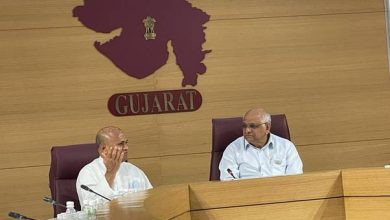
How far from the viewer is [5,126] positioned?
5.44m

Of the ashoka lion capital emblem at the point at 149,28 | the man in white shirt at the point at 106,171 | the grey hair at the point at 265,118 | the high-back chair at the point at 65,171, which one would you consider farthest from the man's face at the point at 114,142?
the ashoka lion capital emblem at the point at 149,28

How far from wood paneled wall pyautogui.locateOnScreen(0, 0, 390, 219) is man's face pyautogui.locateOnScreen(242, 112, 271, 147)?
884 millimetres

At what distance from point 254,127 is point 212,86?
971 millimetres

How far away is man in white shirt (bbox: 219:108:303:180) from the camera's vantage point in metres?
4.84

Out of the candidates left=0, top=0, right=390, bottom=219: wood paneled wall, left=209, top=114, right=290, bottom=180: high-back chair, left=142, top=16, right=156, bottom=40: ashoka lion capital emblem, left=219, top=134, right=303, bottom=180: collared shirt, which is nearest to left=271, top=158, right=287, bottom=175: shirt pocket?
left=219, top=134, right=303, bottom=180: collared shirt

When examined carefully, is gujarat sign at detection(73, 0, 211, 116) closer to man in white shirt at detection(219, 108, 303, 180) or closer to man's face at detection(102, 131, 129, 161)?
man in white shirt at detection(219, 108, 303, 180)

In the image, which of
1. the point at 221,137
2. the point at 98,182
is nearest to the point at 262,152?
the point at 221,137

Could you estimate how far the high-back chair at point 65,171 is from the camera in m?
4.27

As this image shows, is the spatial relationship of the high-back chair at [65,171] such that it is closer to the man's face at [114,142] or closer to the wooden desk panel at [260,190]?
the man's face at [114,142]

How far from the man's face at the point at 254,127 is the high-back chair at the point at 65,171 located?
3.41ft

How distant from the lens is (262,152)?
197 inches

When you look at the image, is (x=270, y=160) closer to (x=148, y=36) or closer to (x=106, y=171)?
(x=106, y=171)

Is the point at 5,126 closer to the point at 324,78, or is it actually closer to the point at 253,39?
the point at 253,39

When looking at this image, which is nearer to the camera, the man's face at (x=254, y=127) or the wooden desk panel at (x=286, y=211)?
the wooden desk panel at (x=286, y=211)
